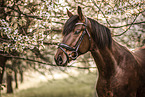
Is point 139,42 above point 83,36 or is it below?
below

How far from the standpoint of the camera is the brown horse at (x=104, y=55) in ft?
9.13

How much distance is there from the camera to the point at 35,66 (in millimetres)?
9500

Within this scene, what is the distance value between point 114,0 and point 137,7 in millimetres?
772

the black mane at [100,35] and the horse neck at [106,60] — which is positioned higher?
the black mane at [100,35]

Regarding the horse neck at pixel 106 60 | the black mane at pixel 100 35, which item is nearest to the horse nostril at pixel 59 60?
the black mane at pixel 100 35

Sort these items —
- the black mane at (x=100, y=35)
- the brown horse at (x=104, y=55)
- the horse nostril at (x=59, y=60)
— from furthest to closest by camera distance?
the black mane at (x=100, y=35), the brown horse at (x=104, y=55), the horse nostril at (x=59, y=60)

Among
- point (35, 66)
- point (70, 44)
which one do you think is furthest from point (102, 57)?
point (35, 66)

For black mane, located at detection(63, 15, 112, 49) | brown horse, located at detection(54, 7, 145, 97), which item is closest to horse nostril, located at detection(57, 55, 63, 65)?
brown horse, located at detection(54, 7, 145, 97)

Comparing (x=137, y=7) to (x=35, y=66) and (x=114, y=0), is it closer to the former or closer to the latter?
(x=114, y=0)

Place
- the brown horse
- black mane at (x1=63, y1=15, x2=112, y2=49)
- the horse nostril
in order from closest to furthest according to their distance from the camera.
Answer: the horse nostril, the brown horse, black mane at (x1=63, y1=15, x2=112, y2=49)

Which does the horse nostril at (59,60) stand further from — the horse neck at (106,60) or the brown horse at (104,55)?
the horse neck at (106,60)

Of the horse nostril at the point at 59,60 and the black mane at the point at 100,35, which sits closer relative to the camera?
the horse nostril at the point at 59,60

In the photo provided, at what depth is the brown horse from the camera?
110 inches

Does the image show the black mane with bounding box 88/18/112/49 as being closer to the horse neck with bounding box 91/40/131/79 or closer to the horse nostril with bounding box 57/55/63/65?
the horse neck with bounding box 91/40/131/79
